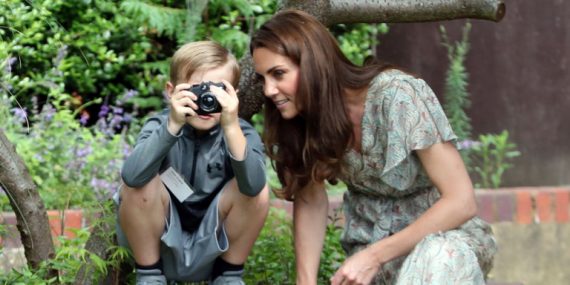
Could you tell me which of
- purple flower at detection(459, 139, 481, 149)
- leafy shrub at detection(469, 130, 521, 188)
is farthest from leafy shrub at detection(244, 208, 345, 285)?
leafy shrub at detection(469, 130, 521, 188)

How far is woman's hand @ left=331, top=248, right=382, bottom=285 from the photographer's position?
11.7ft

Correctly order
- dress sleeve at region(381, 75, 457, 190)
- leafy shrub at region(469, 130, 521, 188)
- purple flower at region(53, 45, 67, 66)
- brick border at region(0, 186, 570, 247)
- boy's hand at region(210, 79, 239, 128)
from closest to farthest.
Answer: boy's hand at region(210, 79, 239, 128)
dress sleeve at region(381, 75, 457, 190)
purple flower at region(53, 45, 67, 66)
brick border at region(0, 186, 570, 247)
leafy shrub at region(469, 130, 521, 188)

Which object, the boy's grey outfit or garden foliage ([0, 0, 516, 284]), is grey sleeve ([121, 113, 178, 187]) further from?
garden foliage ([0, 0, 516, 284])

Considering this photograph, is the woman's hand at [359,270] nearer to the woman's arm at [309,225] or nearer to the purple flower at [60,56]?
the woman's arm at [309,225]

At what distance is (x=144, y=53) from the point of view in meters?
6.62

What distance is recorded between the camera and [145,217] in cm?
366

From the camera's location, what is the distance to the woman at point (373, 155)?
3.56m

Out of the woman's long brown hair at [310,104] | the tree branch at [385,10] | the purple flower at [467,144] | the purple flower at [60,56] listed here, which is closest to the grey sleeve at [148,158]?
the woman's long brown hair at [310,104]

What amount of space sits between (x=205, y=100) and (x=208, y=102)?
1cm

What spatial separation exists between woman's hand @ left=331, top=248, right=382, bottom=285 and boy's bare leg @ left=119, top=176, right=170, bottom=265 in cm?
55

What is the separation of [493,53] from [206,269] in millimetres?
3583

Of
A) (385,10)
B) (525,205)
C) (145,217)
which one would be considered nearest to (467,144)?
A: (525,205)

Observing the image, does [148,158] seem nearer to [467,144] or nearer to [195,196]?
[195,196]

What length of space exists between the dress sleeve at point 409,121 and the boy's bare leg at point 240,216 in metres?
0.38
